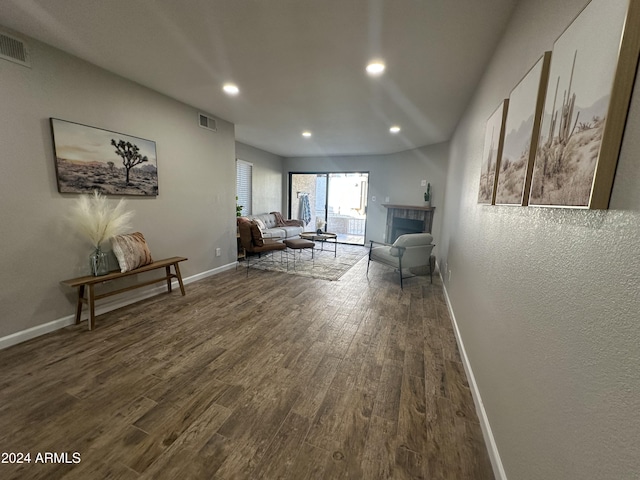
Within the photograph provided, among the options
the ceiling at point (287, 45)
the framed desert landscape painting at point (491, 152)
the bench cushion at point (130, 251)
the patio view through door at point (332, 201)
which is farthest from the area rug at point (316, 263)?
the framed desert landscape painting at point (491, 152)

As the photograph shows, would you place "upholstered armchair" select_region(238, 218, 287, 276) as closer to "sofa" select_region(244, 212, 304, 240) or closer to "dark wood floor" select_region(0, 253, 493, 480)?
"sofa" select_region(244, 212, 304, 240)

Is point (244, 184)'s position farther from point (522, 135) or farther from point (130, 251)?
point (522, 135)

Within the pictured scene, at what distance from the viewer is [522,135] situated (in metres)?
1.27

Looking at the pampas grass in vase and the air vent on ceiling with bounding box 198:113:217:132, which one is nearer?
the pampas grass in vase

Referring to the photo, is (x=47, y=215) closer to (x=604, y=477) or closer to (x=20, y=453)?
(x=20, y=453)

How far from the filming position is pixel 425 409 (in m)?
1.65

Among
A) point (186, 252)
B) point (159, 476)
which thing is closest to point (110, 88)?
point (186, 252)

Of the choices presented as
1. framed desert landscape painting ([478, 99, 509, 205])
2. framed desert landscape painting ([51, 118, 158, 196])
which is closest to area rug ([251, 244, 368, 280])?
framed desert landscape painting ([51, 118, 158, 196])

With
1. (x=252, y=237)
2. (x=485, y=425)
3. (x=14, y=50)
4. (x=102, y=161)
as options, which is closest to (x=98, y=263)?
(x=102, y=161)

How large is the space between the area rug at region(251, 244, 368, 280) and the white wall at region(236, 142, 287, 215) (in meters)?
1.67

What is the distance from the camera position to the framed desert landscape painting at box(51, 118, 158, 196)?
7.96ft

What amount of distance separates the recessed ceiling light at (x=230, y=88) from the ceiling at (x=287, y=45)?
0.22 feet

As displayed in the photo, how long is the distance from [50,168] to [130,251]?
1011mm

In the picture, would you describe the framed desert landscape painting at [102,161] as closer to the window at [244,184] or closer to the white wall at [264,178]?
the window at [244,184]
